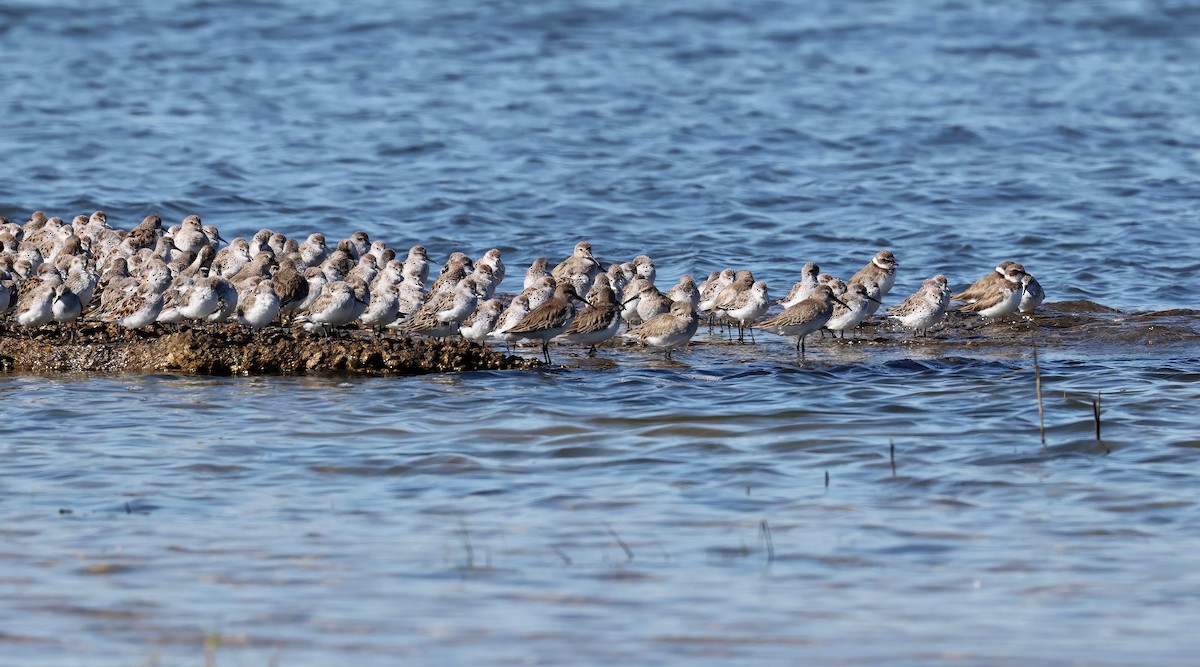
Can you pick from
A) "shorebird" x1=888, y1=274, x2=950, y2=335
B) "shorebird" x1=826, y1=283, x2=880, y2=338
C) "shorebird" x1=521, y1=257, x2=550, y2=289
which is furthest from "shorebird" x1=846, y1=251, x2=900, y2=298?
"shorebird" x1=521, y1=257, x2=550, y2=289

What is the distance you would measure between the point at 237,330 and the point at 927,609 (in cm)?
767

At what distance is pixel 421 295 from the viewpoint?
15.1 meters

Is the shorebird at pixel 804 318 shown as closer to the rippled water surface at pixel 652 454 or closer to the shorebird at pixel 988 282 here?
the rippled water surface at pixel 652 454

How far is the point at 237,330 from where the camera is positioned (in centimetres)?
1347

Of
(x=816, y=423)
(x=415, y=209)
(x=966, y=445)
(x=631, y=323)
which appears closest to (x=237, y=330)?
(x=631, y=323)

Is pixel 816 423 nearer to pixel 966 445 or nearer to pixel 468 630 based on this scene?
pixel 966 445

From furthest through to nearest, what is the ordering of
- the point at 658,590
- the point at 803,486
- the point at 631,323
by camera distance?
the point at 631,323 < the point at 803,486 < the point at 658,590

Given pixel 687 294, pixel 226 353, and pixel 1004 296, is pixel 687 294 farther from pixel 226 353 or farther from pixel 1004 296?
pixel 226 353

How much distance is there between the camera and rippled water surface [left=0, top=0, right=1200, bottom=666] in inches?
284

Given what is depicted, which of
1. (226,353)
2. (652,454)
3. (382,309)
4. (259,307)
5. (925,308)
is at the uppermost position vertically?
(259,307)

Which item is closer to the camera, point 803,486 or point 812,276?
point 803,486

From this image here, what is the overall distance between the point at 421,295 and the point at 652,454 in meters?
5.17

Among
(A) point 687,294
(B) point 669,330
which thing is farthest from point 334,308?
(A) point 687,294

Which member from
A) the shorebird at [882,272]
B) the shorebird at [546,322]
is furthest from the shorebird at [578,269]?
the shorebird at [882,272]
